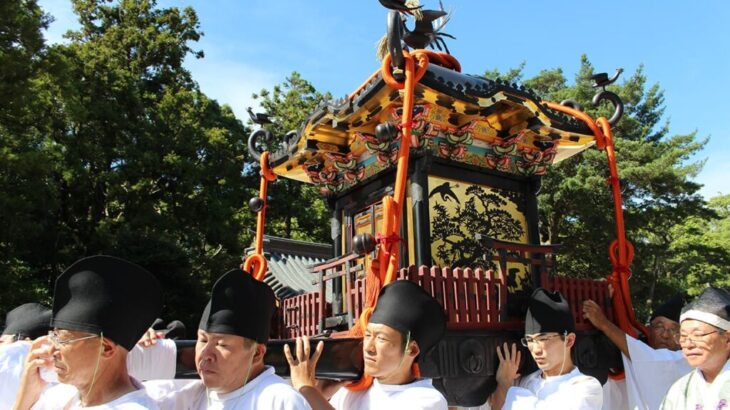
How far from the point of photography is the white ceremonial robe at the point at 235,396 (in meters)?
2.67

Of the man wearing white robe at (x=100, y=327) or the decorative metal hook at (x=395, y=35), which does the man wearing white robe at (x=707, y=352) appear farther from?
the man wearing white robe at (x=100, y=327)

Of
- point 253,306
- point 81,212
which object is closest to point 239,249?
point 81,212

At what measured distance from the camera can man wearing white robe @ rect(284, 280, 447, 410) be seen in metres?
3.25

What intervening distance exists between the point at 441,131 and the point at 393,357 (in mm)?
3526

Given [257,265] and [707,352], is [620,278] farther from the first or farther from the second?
[257,265]

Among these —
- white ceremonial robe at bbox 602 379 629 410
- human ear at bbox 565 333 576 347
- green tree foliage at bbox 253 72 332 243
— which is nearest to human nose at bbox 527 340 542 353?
human ear at bbox 565 333 576 347

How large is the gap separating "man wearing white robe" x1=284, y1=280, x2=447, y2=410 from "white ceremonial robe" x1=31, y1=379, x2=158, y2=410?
949 mm

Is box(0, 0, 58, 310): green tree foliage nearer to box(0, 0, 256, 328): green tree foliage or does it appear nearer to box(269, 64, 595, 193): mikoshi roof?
box(0, 0, 256, 328): green tree foliage

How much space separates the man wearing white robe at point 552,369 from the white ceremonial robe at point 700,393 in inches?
19.4

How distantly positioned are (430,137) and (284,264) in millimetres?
10323

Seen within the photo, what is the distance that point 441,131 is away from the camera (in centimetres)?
636

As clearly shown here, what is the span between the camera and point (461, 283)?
493cm

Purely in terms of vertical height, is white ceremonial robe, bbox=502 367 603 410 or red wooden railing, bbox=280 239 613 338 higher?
red wooden railing, bbox=280 239 613 338

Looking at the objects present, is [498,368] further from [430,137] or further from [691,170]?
[691,170]
